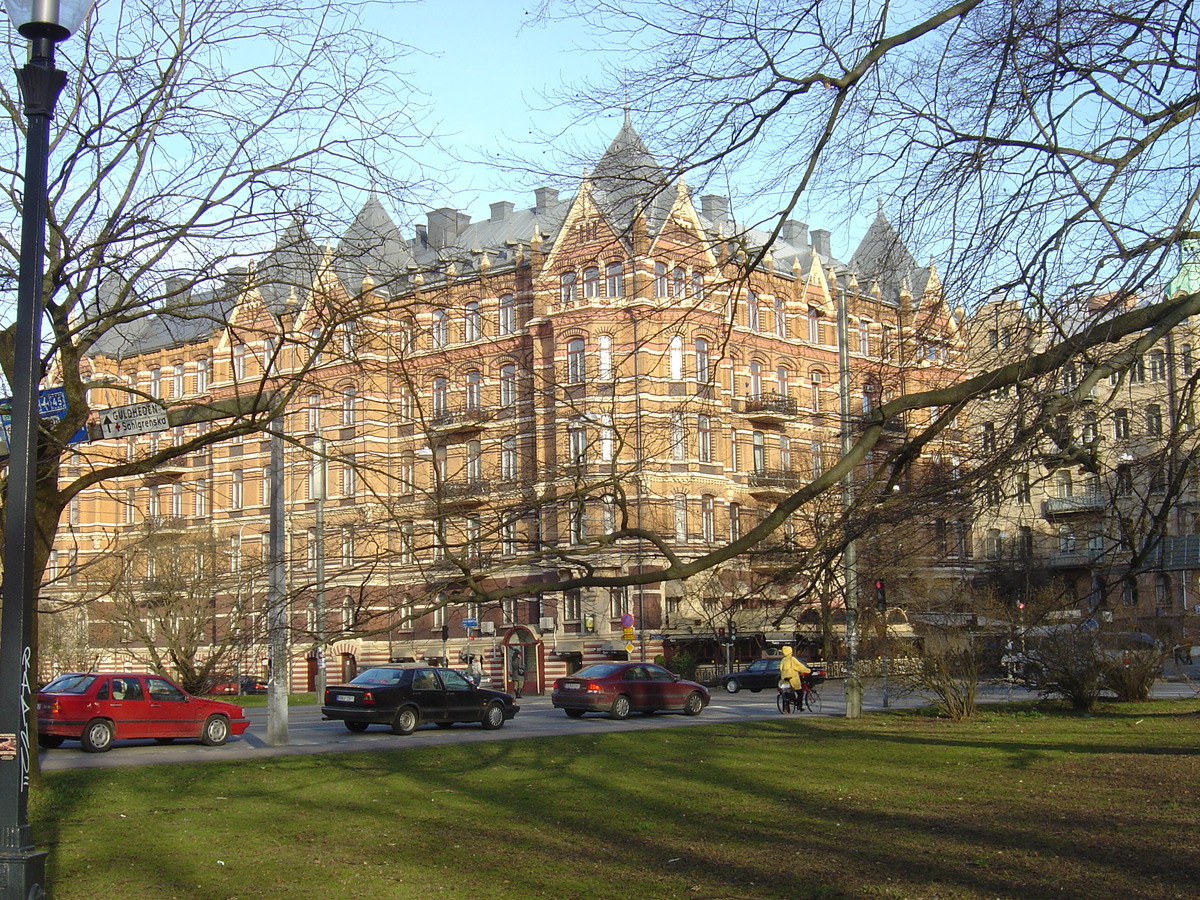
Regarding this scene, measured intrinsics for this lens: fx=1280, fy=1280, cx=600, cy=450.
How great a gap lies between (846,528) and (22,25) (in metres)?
7.38

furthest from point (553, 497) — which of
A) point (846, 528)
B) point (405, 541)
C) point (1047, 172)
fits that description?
point (1047, 172)

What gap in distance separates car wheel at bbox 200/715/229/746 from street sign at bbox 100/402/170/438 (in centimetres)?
1405

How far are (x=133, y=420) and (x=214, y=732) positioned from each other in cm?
1442

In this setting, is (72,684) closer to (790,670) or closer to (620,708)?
(620,708)

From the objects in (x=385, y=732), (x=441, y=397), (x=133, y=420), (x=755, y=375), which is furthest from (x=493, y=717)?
(x=755, y=375)

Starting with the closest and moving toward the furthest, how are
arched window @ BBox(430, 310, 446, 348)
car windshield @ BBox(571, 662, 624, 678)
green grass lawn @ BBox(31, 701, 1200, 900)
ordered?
green grass lawn @ BBox(31, 701, 1200, 900) → arched window @ BBox(430, 310, 446, 348) → car windshield @ BBox(571, 662, 624, 678)

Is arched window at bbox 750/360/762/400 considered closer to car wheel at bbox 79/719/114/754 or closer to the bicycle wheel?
the bicycle wheel

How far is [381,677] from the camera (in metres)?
27.7

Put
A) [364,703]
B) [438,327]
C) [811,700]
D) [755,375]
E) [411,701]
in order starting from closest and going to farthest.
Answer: [438,327]
[364,703]
[411,701]
[811,700]
[755,375]

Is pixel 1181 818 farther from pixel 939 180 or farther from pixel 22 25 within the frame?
pixel 22 25

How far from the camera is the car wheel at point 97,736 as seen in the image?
22.7m

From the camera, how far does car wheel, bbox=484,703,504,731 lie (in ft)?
93.1

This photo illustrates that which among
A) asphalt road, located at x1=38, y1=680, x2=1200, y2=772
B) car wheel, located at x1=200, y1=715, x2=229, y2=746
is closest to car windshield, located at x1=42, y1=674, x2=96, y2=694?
asphalt road, located at x1=38, y1=680, x2=1200, y2=772

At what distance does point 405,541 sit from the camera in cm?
1066
